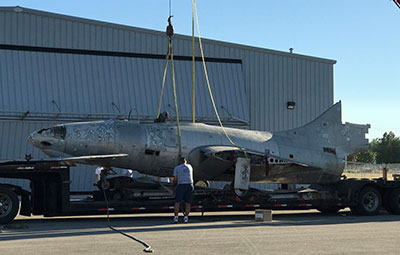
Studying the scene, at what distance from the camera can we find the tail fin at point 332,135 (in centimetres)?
2092

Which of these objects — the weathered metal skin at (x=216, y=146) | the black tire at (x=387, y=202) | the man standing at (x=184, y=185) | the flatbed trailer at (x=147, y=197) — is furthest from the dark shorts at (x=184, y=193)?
the black tire at (x=387, y=202)

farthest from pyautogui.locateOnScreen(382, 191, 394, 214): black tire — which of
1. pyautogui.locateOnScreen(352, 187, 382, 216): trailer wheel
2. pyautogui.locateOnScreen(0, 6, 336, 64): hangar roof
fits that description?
pyautogui.locateOnScreen(0, 6, 336, 64): hangar roof

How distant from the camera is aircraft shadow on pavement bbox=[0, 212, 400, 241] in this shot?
13.4m

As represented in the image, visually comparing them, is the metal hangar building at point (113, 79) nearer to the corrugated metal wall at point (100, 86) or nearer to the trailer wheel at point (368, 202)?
the corrugated metal wall at point (100, 86)

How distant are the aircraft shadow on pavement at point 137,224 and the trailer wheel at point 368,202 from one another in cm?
30

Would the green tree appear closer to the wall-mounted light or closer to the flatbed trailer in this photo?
the wall-mounted light

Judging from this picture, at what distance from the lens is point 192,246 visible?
1112 cm

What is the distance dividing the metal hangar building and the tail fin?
25.3 ft

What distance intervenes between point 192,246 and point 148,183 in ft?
22.3

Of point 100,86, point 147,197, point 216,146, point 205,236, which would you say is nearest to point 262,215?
point 216,146

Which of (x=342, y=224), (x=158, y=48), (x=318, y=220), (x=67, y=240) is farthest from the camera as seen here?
(x=158, y=48)

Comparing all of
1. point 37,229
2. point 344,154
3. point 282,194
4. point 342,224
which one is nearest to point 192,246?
point 37,229

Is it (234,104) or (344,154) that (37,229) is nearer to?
(344,154)

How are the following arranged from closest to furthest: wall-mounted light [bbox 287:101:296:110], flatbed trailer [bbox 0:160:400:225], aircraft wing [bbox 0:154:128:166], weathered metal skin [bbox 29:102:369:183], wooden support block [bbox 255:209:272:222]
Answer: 1. aircraft wing [bbox 0:154:128:166]
2. flatbed trailer [bbox 0:160:400:225]
3. wooden support block [bbox 255:209:272:222]
4. weathered metal skin [bbox 29:102:369:183]
5. wall-mounted light [bbox 287:101:296:110]
